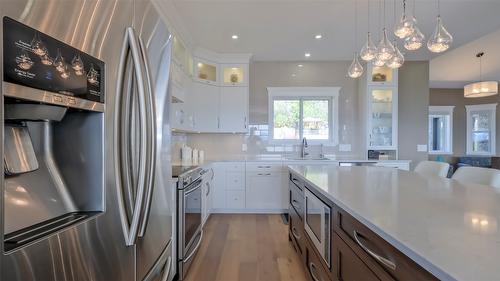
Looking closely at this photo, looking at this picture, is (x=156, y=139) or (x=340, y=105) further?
(x=340, y=105)

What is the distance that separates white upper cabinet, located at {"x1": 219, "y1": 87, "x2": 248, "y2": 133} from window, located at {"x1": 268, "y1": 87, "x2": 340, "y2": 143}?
61 centimetres

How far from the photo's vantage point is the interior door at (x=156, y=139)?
3.65ft

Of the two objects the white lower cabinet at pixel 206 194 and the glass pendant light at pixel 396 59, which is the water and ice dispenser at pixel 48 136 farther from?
the glass pendant light at pixel 396 59

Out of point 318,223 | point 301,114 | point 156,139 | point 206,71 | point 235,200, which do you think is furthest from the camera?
point 301,114

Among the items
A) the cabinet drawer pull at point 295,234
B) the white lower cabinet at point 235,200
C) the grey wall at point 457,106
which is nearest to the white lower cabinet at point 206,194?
the white lower cabinet at point 235,200

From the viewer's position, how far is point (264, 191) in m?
4.40

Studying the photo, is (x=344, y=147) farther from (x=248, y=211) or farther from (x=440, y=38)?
(x=440, y=38)

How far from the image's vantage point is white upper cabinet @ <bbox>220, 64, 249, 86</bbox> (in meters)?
4.64

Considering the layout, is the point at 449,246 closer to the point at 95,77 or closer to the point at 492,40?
the point at 95,77

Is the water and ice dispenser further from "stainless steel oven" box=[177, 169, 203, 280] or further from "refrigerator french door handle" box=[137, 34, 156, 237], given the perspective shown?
"stainless steel oven" box=[177, 169, 203, 280]

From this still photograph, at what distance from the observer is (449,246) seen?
2.42 feet

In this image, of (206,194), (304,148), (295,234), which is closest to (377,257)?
(295,234)

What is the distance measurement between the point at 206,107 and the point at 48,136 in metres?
3.74

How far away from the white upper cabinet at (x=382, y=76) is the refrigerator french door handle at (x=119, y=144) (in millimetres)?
4454
